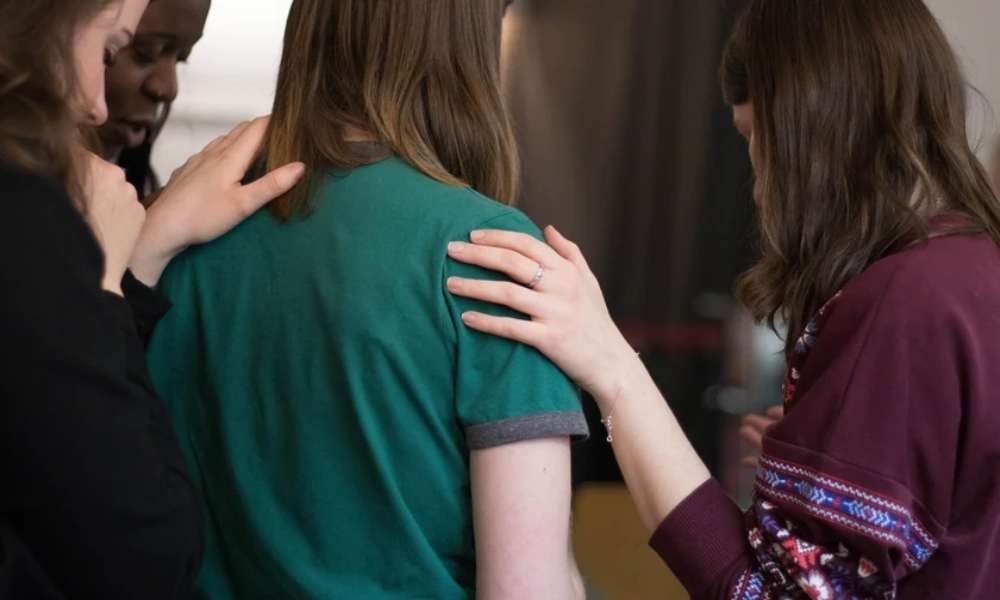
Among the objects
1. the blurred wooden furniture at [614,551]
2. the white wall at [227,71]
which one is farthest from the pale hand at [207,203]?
the blurred wooden furniture at [614,551]

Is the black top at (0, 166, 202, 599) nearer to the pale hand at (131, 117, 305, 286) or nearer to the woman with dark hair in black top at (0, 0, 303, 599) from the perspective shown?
the woman with dark hair in black top at (0, 0, 303, 599)

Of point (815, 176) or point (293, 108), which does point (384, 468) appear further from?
point (815, 176)

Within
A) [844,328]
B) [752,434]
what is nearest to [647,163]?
[752,434]

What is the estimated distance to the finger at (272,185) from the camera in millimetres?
1087

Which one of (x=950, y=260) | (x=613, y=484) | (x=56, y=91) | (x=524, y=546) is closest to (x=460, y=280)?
(x=524, y=546)

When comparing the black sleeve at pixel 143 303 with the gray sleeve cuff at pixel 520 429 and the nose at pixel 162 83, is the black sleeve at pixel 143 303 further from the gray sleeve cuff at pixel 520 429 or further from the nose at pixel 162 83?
the nose at pixel 162 83

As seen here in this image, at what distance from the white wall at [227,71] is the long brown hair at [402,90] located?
1.58 metres

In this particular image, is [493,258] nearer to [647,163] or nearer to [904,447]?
[904,447]

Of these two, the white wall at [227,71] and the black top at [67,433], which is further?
the white wall at [227,71]

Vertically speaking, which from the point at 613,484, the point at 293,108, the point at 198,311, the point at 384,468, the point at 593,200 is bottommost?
the point at 613,484

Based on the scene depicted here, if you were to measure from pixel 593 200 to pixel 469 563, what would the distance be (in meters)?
2.38

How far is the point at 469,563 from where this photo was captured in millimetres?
1076

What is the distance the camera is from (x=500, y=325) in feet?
3.33

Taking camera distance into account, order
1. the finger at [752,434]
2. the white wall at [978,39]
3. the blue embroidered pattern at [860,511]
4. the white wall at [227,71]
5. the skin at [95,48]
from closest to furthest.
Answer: the skin at [95,48], the blue embroidered pattern at [860,511], the finger at [752,434], the white wall at [227,71], the white wall at [978,39]
